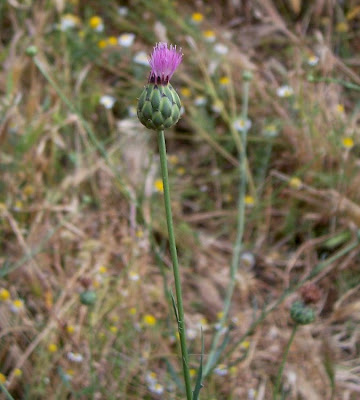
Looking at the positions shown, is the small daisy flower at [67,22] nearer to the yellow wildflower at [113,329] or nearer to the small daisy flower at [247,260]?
the small daisy flower at [247,260]

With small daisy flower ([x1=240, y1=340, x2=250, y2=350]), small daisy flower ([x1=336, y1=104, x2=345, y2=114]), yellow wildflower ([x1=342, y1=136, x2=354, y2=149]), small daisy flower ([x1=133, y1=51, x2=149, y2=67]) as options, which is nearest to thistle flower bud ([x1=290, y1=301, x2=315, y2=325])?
small daisy flower ([x1=240, y1=340, x2=250, y2=350])

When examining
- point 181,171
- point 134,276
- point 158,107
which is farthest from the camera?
point 181,171

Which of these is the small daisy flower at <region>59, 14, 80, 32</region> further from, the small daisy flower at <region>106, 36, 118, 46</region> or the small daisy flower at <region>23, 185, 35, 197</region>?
the small daisy flower at <region>23, 185, 35, 197</region>

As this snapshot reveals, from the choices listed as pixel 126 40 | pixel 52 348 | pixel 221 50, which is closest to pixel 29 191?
pixel 52 348

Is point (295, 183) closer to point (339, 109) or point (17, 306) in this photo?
point (339, 109)

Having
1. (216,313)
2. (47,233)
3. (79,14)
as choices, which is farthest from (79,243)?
(79,14)

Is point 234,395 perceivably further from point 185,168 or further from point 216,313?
point 185,168
